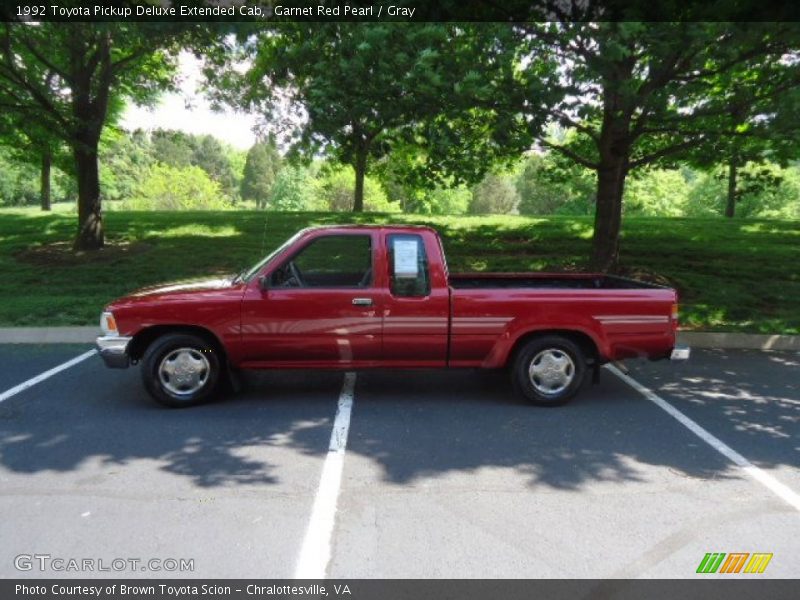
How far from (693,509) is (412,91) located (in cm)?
593

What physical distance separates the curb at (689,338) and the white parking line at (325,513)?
4920mm

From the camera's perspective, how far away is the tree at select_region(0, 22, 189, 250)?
38.6ft

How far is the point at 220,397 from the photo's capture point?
564cm

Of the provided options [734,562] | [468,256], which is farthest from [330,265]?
[468,256]

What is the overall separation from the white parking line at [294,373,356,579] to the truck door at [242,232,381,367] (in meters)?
0.67

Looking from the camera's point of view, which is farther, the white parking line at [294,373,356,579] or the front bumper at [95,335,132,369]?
the front bumper at [95,335,132,369]

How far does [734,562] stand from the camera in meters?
3.04

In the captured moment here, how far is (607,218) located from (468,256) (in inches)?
153

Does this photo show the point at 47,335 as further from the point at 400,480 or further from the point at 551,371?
the point at 551,371

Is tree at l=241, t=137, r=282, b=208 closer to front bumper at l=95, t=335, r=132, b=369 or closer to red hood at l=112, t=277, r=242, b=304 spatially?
red hood at l=112, t=277, r=242, b=304

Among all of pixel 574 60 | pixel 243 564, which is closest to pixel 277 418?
pixel 243 564

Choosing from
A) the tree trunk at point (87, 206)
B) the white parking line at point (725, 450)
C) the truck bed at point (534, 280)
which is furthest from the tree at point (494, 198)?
the white parking line at point (725, 450)

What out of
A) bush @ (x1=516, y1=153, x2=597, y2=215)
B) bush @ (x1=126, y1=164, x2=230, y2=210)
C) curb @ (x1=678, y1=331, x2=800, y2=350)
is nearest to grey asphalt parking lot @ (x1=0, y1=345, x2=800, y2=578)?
curb @ (x1=678, y1=331, x2=800, y2=350)

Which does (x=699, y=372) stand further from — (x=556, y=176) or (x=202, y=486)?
(x=556, y=176)
